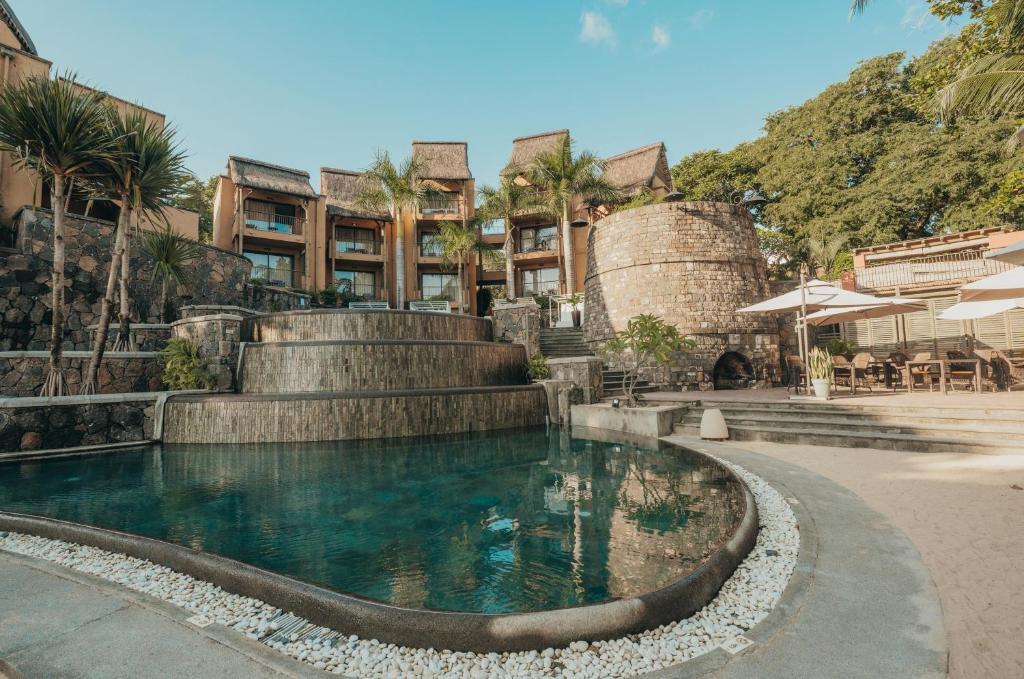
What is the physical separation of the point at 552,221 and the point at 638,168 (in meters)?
5.92

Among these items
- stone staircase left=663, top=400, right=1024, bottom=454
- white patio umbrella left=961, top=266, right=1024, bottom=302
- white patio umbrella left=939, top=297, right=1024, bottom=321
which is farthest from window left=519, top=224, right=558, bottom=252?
white patio umbrella left=961, top=266, right=1024, bottom=302

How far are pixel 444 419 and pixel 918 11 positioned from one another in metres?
18.4

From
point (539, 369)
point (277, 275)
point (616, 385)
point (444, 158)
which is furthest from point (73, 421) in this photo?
point (444, 158)

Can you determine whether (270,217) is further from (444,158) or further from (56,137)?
(56,137)

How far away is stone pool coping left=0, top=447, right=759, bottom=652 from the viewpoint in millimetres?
1972

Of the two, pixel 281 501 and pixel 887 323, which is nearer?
pixel 281 501

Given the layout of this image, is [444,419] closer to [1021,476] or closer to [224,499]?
[224,499]

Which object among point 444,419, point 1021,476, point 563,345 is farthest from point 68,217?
point 1021,476

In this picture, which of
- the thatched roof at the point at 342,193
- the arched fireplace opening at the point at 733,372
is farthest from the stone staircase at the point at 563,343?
the thatched roof at the point at 342,193

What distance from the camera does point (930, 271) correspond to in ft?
51.0

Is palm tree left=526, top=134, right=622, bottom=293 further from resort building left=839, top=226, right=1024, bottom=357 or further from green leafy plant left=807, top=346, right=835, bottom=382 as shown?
green leafy plant left=807, top=346, right=835, bottom=382

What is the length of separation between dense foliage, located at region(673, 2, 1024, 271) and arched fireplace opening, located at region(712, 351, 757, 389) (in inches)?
398

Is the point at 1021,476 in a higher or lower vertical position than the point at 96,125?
lower

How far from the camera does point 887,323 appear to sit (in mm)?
14781
